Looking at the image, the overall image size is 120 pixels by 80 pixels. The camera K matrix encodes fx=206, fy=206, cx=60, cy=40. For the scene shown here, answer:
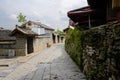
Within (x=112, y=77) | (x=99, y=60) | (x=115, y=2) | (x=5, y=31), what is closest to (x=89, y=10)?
(x=115, y=2)

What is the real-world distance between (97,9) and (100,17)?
139cm

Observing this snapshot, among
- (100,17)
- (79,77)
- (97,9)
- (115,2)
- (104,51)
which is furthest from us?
(100,17)

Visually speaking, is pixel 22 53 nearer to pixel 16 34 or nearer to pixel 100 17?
pixel 16 34

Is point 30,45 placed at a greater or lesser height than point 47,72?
greater

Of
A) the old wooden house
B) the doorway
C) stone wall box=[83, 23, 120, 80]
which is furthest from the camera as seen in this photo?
the doorway

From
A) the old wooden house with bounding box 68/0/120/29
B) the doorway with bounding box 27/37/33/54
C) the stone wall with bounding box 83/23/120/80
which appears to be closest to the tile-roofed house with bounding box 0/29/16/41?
the doorway with bounding box 27/37/33/54

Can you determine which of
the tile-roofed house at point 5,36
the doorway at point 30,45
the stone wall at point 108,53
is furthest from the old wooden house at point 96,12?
the tile-roofed house at point 5,36

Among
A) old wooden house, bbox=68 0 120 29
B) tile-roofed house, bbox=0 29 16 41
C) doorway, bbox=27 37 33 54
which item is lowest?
doorway, bbox=27 37 33 54

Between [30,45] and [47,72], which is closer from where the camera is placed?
[47,72]

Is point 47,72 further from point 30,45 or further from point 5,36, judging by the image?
point 5,36

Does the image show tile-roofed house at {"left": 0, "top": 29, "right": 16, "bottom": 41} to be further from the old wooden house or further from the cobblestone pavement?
the old wooden house

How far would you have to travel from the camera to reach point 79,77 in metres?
9.27

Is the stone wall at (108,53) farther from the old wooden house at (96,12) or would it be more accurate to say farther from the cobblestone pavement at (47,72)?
the cobblestone pavement at (47,72)

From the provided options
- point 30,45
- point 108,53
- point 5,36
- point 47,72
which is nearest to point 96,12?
point 47,72
